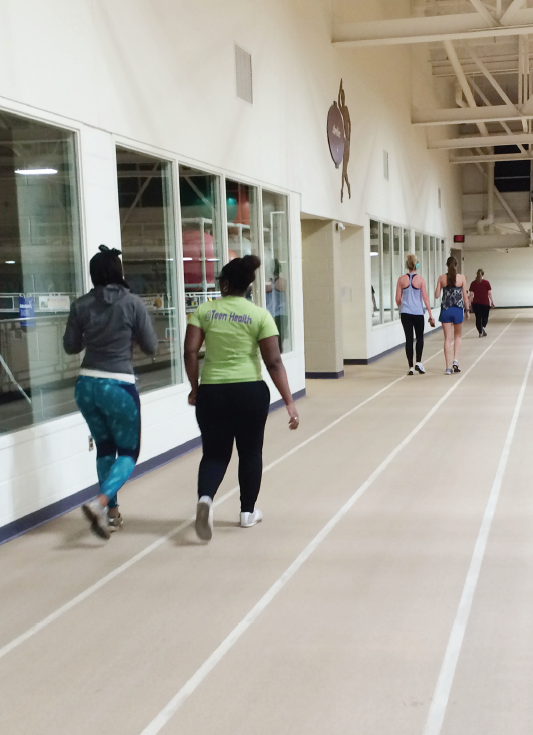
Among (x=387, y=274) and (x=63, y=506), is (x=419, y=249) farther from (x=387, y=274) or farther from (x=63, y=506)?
(x=63, y=506)

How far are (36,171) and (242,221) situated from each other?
335 cm

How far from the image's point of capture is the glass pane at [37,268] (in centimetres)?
491

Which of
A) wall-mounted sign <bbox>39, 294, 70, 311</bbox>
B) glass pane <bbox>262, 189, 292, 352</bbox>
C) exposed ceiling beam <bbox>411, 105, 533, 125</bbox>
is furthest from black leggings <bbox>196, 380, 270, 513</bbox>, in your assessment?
exposed ceiling beam <bbox>411, 105, 533, 125</bbox>

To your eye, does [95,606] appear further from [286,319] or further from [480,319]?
[480,319]

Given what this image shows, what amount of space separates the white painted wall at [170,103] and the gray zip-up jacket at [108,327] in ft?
2.26

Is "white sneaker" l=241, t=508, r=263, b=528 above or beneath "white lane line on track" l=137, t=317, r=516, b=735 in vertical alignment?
above

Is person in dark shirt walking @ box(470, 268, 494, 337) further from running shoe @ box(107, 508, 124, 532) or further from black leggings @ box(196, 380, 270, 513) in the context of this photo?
running shoe @ box(107, 508, 124, 532)

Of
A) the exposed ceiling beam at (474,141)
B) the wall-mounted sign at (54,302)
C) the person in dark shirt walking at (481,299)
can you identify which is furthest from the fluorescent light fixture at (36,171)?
the exposed ceiling beam at (474,141)

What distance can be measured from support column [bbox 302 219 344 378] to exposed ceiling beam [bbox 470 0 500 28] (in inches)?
120

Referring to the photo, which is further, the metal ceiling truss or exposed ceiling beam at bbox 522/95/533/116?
exposed ceiling beam at bbox 522/95/533/116

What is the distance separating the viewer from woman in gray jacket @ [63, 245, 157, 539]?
4.35 m

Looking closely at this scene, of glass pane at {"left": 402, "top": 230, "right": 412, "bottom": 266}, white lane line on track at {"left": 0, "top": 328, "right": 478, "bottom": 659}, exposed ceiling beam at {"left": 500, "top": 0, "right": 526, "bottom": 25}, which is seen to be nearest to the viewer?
white lane line on track at {"left": 0, "top": 328, "right": 478, "bottom": 659}

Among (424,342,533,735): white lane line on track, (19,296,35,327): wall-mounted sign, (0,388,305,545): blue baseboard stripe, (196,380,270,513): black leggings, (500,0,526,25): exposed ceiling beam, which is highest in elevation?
(500,0,526,25): exposed ceiling beam

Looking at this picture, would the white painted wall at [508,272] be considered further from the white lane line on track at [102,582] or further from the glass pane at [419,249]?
the white lane line on track at [102,582]
